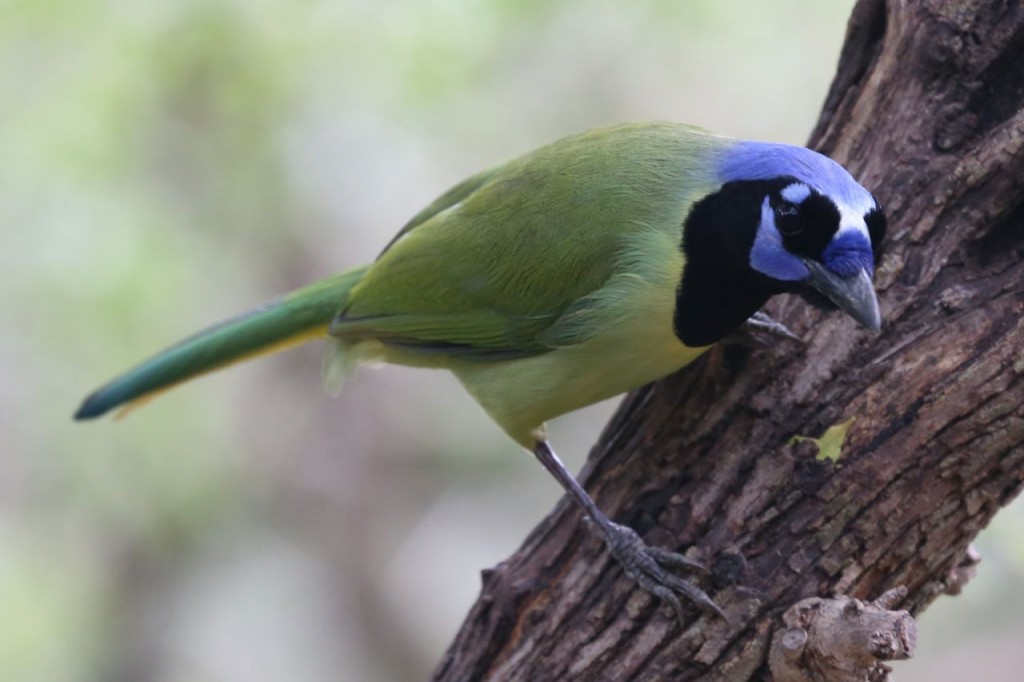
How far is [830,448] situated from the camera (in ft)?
9.27

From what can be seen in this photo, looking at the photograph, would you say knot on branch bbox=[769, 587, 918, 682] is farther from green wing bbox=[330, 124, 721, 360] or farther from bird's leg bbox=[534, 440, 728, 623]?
green wing bbox=[330, 124, 721, 360]

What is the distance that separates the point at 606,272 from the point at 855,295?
2.35 ft

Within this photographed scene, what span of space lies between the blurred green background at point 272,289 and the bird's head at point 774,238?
9.94 ft

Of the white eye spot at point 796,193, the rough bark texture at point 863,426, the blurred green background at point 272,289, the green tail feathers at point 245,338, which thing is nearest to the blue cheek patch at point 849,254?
the white eye spot at point 796,193

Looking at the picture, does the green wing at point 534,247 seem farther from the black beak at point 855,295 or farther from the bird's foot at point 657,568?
the bird's foot at point 657,568

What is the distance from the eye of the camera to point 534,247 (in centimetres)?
325

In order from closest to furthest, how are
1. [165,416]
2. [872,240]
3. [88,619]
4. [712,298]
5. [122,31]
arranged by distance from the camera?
1. [872,240]
2. [712,298]
3. [122,31]
4. [165,416]
5. [88,619]

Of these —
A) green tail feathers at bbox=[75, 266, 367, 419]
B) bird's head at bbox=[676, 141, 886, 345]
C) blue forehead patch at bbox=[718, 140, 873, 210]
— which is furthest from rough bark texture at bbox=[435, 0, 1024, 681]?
green tail feathers at bbox=[75, 266, 367, 419]

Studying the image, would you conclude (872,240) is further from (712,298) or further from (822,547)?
(822,547)

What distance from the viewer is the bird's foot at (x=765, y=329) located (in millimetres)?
3037

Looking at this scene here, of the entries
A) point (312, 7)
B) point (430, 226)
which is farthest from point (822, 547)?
point (312, 7)

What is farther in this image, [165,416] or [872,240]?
[165,416]

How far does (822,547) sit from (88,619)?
17.1 feet

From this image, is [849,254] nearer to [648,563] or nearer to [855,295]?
[855,295]
